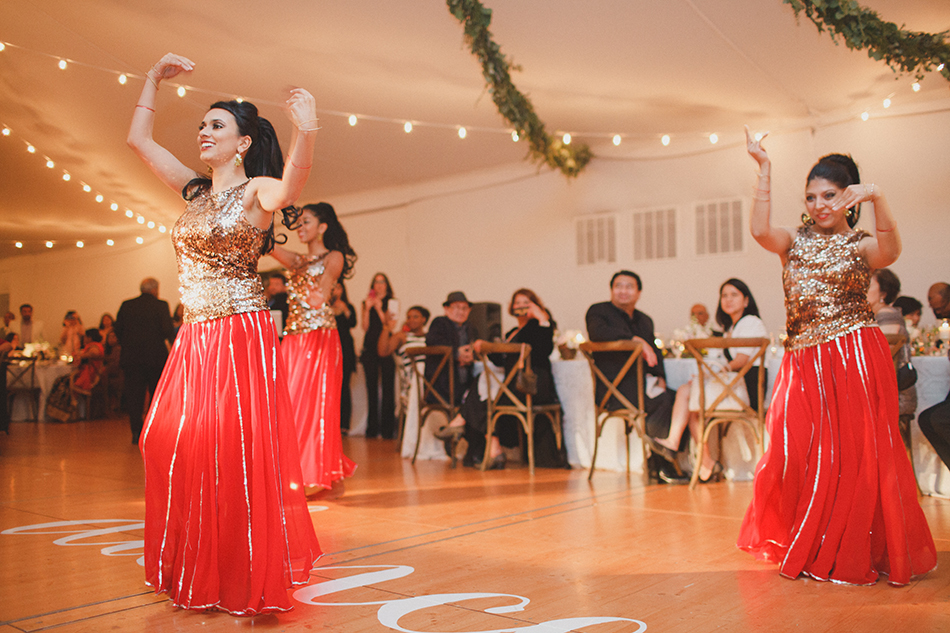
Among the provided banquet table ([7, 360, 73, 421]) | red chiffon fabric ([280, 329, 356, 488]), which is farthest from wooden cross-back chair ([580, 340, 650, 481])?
banquet table ([7, 360, 73, 421])

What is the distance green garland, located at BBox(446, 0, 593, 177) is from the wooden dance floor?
3122mm

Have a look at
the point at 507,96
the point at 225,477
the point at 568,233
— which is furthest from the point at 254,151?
the point at 568,233

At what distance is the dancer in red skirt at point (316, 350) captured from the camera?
3.96 meters

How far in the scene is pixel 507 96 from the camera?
622cm

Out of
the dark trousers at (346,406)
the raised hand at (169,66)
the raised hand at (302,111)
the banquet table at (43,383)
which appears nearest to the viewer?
the raised hand at (302,111)

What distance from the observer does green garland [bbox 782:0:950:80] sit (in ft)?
14.5

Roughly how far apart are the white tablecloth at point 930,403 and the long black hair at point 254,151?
3681 mm

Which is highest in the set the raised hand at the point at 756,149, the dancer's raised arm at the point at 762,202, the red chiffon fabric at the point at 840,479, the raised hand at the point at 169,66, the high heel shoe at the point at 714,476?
the raised hand at the point at 169,66

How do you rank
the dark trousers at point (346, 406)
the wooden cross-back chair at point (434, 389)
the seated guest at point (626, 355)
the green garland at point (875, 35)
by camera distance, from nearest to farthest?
the green garland at point (875, 35) < the seated guest at point (626, 355) < the wooden cross-back chair at point (434, 389) < the dark trousers at point (346, 406)

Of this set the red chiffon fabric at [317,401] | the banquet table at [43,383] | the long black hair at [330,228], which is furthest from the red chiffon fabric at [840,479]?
the banquet table at [43,383]

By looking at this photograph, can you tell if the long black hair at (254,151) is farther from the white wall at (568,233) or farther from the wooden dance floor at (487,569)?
the white wall at (568,233)

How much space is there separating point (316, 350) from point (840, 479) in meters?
2.61

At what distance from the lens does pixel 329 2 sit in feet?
17.6

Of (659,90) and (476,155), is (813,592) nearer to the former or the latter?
(659,90)
